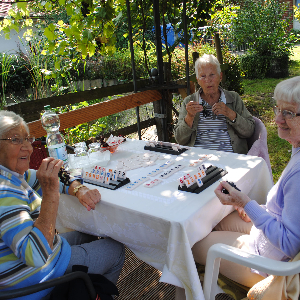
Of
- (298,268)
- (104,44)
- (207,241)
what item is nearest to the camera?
(298,268)

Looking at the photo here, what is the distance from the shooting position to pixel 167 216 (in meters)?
1.36

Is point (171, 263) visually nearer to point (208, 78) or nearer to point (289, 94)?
point (289, 94)

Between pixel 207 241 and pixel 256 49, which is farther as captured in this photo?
pixel 256 49

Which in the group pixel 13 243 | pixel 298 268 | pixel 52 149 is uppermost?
pixel 52 149

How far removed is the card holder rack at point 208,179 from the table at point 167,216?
2cm

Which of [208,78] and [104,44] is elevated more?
[104,44]

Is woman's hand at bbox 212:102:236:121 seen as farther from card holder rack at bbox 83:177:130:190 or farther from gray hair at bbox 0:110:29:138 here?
gray hair at bbox 0:110:29:138

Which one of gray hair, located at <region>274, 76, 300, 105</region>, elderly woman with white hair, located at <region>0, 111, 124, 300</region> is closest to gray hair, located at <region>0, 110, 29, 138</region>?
elderly woman with white hair, located at <region>0, 111, 124, 300</region>

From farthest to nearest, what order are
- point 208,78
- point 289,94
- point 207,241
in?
point 208,78, point 207,241, point 289,94

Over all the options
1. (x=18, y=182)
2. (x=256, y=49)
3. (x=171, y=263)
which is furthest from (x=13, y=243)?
(x=256, y=49)

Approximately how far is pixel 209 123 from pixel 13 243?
2.00 m

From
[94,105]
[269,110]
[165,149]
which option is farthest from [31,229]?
[269,110]

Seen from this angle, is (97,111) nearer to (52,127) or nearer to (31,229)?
(52,127)

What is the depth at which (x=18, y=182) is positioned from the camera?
1.36 m
